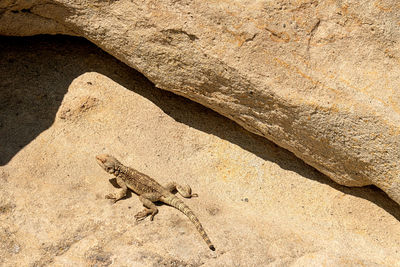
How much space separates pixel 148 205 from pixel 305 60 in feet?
6.05

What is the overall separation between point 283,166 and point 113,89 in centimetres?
193

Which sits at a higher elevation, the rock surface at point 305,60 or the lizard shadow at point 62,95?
the rock surface at point 305,60

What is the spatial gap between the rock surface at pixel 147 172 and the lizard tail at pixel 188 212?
6cm

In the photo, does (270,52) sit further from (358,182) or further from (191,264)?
(191,264)

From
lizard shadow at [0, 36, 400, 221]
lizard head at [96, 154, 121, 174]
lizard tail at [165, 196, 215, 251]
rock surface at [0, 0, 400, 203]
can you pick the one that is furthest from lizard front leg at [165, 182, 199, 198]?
rock surface at [0, 0, 400, 203]

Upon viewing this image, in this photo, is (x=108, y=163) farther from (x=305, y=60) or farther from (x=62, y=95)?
(x=305, y=60)

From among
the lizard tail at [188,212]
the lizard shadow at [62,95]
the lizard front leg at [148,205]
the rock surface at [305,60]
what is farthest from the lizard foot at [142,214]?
the rock surface at [305,60]

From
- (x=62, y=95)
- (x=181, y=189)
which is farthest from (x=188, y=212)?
(x=62, y=95)

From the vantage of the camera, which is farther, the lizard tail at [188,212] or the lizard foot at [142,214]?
the lizard foot at [142,214]

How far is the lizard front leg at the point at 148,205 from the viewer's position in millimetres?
3950

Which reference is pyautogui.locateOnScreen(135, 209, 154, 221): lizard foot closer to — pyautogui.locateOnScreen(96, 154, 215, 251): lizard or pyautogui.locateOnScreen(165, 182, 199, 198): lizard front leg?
pyautogui.locateOnScreen(96, 154, 215, 251): lizard

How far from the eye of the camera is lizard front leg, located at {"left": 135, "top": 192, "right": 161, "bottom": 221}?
13.0 feet

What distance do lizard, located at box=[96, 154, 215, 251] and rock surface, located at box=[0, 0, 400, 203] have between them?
1.04 metres

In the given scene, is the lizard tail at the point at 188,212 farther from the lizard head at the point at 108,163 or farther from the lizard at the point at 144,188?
the lizard head at the point at 108,163
